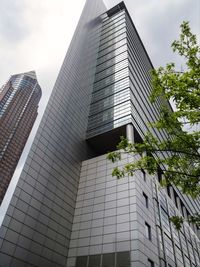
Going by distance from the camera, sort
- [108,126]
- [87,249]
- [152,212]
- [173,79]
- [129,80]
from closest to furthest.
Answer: [173,79], [87,249], [152,212], [108,126], [129,80]

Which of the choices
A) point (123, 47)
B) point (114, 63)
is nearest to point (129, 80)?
point (114, 63)

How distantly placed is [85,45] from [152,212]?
116 ft

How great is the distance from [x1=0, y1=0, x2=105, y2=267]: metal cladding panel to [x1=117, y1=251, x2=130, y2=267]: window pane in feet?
18.5

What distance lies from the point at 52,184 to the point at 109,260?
8.88 meters

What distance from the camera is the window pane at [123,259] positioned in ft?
59.0

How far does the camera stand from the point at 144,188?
25.0m

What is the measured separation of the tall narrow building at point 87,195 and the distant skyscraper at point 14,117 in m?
83.8

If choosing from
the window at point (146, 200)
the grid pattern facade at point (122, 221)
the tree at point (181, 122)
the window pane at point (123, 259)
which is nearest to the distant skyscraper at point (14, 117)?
the grid pattern facade at point (122, 221)

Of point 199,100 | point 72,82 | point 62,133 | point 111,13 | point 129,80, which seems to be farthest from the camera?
point 111,13

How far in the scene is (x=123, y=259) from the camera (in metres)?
18.3

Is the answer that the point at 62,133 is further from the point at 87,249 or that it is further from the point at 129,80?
the point at 129,80

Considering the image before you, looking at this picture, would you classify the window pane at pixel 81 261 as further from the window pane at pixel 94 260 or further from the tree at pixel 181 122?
the tree at pixel 181 122

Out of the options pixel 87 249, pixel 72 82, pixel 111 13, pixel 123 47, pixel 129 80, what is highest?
pixel 111 13

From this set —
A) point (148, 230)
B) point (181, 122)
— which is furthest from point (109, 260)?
point (181, 122)
